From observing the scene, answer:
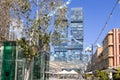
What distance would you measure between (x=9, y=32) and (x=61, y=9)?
469 inches

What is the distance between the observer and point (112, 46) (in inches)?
3529

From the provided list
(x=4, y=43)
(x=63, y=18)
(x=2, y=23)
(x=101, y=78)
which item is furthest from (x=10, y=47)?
(x=101, y=78)

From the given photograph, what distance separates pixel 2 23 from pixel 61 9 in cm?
1080

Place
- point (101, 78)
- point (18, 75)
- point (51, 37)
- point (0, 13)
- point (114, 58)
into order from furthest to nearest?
point (114, 58) → point (101, 78) → point (0, 13) → point (18, 75) → point (51, 37)

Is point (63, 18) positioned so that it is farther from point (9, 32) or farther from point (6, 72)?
point (9, 32)

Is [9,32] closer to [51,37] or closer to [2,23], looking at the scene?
[2,23]

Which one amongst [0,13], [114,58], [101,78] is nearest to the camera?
[0,13]

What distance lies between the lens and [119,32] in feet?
290

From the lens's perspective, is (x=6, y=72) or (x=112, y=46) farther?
(x=112, y=46)

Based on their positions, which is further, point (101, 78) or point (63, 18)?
point (101, 78)

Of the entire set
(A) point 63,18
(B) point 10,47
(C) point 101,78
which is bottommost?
(C) point 101,78

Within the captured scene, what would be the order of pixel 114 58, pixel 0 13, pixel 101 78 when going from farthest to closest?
1. pixel 114 58
2. pixel 101 78
3. pixel 0 13

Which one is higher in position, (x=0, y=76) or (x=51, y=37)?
(x=51, y=37)

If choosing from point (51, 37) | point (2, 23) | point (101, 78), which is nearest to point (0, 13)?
point (2, 23)
